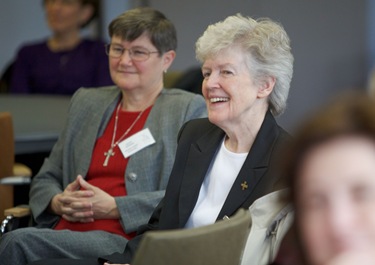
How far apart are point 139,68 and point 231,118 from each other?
90 cm

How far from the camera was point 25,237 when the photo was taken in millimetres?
3330

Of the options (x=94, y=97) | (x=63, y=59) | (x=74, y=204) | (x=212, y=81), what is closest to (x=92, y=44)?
(x=63, y=59)

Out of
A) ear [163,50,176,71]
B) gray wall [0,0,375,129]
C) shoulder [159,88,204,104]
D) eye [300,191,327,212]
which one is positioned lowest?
gray wall [0,0,375,129]

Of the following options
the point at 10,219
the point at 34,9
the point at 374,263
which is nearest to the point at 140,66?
the point at 10,219

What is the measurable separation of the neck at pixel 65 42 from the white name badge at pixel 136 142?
261 centimetres

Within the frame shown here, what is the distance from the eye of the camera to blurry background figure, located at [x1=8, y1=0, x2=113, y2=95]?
585cm

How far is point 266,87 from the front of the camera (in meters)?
2.93

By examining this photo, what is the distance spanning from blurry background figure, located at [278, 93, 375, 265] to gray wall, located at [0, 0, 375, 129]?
7.22m

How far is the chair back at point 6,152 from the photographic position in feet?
12.7

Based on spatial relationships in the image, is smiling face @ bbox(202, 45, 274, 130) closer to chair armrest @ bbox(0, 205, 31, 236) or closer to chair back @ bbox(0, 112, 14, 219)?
chair armrest @ bbox(0, 205, 31, 236)

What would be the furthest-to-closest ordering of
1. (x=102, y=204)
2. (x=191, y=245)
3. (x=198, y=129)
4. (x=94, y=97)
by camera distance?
(x=94, y=97), (x=102, y=204), (x=198, y=129), (x=191, y=245)

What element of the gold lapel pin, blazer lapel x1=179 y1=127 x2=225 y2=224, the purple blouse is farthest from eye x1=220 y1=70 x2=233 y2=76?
the purple blouse

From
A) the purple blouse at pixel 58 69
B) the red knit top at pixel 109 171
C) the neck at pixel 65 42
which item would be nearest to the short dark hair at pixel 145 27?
the red knit top at pixel 109 171

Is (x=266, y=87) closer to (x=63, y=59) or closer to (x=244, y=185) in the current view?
(x=244, y=185)
